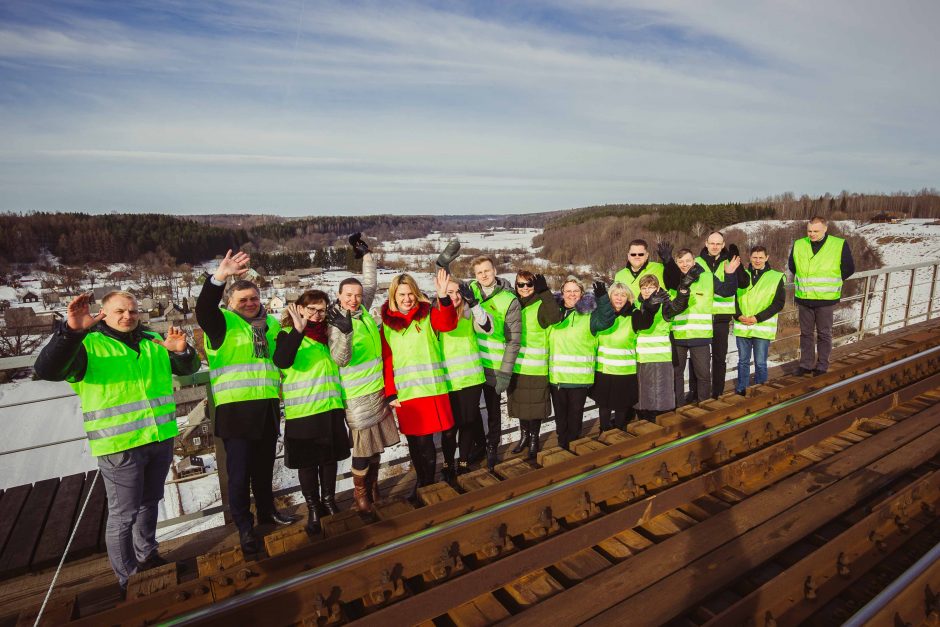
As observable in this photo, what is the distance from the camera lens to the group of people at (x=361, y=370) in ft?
11.2

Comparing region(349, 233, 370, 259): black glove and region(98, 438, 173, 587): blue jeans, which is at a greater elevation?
region(349, 233, 370, 259): black glove

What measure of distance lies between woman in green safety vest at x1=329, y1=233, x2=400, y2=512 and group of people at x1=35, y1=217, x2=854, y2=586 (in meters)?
0.01

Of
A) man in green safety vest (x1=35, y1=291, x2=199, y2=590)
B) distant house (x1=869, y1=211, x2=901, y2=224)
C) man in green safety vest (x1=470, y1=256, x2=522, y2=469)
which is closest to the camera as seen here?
man in green safety vest (x1=35, y1=291, x2=199, y2=590)

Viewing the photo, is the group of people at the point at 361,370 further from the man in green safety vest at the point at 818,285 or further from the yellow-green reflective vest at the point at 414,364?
the man in green safety vest at the point at 818,285

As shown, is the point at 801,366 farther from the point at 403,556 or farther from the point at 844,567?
the point at 403,556

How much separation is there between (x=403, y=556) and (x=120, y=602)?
57.5 inches

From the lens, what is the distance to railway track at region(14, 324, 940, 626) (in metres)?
2.60

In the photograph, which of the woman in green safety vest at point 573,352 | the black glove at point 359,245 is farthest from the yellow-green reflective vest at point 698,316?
the black glove at point 359,245

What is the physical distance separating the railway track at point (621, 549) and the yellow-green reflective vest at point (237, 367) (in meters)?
1.13

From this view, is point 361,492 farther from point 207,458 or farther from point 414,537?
point 207,458

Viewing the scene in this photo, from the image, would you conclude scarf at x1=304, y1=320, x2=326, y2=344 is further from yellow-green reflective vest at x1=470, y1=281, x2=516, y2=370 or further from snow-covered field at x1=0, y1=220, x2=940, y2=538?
yellow-green reflective vest at x1=470, y1=281, x2=516, y2=370

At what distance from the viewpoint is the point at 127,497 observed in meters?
3.42

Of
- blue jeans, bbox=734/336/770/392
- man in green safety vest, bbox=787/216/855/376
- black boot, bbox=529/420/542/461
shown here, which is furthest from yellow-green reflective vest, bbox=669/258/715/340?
black boot, bbox=529/420/542/461

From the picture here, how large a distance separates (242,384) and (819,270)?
275 inches
